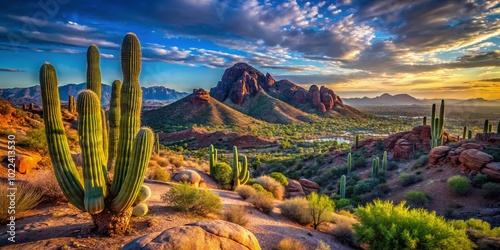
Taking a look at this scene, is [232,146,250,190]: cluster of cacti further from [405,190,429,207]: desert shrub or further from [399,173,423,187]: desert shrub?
[399,173,423,187]: desert shrub

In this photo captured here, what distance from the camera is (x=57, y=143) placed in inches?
271

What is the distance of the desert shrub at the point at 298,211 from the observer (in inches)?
486

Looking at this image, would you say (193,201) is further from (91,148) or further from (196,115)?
(196,115)

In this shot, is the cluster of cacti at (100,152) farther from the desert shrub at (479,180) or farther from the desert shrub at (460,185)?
the desert shrub at (479,180)

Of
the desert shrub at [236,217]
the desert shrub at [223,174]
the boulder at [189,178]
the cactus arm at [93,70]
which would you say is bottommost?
the desert shrub at [223,174]

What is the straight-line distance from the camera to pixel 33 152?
14492 millimetres

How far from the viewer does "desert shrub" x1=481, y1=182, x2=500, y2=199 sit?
1758 centimetres

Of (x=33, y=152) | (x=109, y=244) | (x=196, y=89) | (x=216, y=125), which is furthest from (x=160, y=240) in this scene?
(x=196, y=89)

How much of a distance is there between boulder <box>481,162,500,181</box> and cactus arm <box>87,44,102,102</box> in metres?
23.4

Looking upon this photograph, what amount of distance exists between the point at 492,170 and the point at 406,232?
1579cm

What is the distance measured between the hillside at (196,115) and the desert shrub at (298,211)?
229ft

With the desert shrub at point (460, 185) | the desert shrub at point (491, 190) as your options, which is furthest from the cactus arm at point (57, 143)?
the desert shrub at point (491, 190)

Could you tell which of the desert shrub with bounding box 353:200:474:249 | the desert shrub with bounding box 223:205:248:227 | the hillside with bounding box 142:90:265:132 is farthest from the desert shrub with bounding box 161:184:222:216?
the hillside with bounding box 142:90:265:132

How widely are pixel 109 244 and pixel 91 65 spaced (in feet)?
16.8
